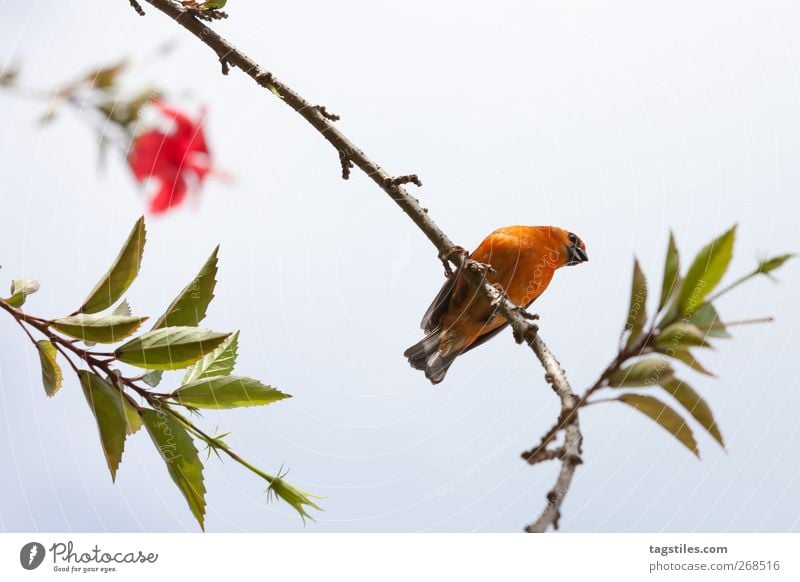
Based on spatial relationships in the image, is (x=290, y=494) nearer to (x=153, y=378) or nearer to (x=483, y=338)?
(x=153, y=378)

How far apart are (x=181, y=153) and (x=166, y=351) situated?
28cm

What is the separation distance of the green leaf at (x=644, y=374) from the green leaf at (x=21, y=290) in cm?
76

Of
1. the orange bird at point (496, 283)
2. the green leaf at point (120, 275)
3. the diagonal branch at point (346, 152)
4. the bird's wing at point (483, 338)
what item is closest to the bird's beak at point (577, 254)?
the orange bird at point (496, 283)

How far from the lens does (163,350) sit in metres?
0.95

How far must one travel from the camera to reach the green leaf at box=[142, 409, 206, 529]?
95 cm

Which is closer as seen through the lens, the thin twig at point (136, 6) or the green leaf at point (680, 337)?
the green leaf at point (680, 337)

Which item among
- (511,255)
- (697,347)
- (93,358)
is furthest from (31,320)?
(511,255)

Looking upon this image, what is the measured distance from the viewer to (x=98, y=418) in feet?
3.13

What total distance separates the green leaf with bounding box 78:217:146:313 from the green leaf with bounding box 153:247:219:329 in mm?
71

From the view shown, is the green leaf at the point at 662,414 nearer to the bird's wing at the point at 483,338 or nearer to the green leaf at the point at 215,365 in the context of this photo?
the green leaf at the point at 215,365

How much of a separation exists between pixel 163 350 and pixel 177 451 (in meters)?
0.13

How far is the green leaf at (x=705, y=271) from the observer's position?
72 centimetres

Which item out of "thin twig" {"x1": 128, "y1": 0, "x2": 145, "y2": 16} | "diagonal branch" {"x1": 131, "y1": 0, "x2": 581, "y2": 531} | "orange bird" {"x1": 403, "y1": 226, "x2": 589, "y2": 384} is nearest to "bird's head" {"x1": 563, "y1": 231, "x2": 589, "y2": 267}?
"orange bird" {"x1": 403, "y1": 226, "x2": 589, "y2": 384}

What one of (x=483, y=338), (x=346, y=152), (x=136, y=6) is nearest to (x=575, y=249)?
(x=483, y=338)
